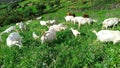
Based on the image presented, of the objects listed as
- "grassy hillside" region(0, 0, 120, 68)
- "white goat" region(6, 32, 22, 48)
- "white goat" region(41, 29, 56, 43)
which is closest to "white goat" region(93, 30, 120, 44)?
"grassy hillside" region(0, 0, 120, 68)

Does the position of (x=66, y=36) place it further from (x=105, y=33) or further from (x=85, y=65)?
(x=85, y=65)

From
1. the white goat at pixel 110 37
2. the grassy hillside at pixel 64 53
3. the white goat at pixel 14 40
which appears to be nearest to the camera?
the grassy hillside at pixel 64 53

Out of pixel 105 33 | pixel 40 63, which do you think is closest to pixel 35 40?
pixel 40 63

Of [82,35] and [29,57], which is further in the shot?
[82,35]

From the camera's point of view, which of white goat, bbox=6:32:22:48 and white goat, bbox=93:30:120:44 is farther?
white goat, bbox=6:32:22:48

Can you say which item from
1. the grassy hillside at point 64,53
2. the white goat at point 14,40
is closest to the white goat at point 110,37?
the grassy hillside at point 64,53

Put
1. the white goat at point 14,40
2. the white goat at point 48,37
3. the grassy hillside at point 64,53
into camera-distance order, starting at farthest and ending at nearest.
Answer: the white goat at point 14,40 → the white goat at point 48,37 → the grassy hillside at point 64,53

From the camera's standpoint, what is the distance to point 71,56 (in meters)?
14.5

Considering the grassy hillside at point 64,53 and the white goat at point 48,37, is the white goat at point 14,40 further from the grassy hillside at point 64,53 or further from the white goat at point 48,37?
the white goat at point 48,37

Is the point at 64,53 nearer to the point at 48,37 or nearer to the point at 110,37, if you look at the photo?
the point at 110,37

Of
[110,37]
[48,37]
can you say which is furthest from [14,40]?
[110,37]

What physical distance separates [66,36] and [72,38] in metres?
0.85

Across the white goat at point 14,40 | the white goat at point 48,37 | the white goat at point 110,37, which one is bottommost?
the white goat at point 14,40

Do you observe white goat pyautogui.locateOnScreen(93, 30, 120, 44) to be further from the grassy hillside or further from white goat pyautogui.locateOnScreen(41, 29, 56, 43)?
white goat pyautogui.locateOnScreen(41, 29, 56, 43)
